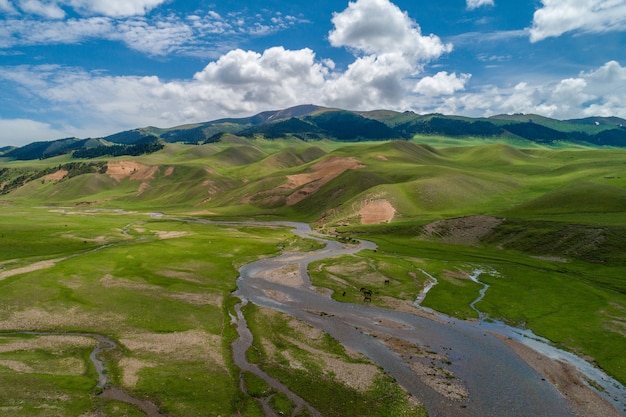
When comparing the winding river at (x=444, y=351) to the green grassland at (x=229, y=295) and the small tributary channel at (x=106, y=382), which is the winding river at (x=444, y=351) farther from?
the small tributary channel at (x=106, y=382)

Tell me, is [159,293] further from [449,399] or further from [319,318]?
[449,399]

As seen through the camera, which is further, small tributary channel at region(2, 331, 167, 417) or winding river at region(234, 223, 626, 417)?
winding river at region(234, 223, 626, 417)

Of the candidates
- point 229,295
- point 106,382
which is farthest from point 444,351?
point 229,295

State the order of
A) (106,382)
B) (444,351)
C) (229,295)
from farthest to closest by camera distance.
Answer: (229,295) → (444,351) → (106,382)

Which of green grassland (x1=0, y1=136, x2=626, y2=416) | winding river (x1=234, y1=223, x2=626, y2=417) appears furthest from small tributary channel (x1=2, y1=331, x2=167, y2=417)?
winding river (x1=234, y1=223, x2=626, y2=417)

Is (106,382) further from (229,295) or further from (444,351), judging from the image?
(444,351)

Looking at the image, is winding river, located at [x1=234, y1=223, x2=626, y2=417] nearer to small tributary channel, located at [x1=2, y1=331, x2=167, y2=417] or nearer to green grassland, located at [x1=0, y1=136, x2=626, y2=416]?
green grassland, located at [x1=0, y1=136, x2=626, y2=416]

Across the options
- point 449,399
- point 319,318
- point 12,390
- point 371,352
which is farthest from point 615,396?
point 12,390

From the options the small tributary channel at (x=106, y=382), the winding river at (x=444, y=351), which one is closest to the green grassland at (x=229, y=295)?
the small tributary channel at (x=106, y=382)
